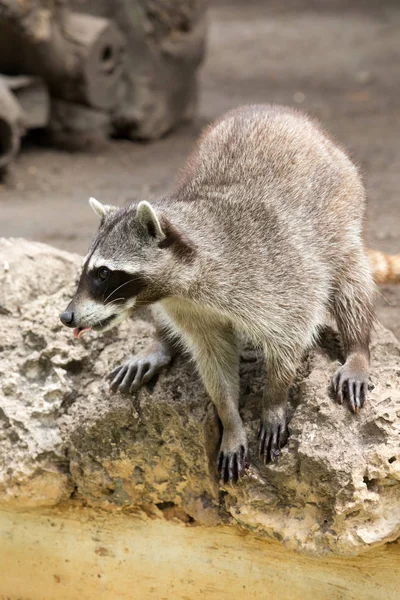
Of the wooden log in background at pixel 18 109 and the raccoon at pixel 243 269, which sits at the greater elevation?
the raccoon at pixel 243 269

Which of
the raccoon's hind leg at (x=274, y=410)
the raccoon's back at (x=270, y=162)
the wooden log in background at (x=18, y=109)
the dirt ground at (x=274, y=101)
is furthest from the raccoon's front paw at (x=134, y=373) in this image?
the wooden log in background at (x=18, y=109)

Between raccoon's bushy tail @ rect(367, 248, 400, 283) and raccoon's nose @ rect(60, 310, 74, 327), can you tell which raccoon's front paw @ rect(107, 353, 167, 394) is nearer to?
raccoon's nose @ rect(60, 310, 74, 327)

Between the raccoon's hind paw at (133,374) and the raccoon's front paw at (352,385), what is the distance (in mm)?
827

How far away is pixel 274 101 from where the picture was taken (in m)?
11.8

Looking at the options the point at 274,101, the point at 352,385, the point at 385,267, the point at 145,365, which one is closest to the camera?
the point at 352,385

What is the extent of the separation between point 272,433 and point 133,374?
27.6 inches

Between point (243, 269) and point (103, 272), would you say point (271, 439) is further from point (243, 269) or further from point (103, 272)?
point (103, 272)

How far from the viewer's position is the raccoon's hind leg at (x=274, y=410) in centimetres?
373

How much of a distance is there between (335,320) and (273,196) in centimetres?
66

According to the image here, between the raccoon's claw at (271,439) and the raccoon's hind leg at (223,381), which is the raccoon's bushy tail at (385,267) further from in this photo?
the raccoon's claw at (271,439)

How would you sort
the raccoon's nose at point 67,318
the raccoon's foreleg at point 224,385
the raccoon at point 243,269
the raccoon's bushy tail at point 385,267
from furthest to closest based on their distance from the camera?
the raccoon's bushy tail at point 385,267
the raccoon's foreleg at point 224,385
the raccoon at point 243,269
the raccoon's nose at point 67,318

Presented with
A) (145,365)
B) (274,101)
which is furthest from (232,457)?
(274,101)

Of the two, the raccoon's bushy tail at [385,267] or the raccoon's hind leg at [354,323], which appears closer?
the raccoon's hind leg at [354,323]

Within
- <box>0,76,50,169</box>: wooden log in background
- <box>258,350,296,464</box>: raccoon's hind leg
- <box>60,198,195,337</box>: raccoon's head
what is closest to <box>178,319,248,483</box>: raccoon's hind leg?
<box>258,350,296,464</box>: raccoon's hind leg
